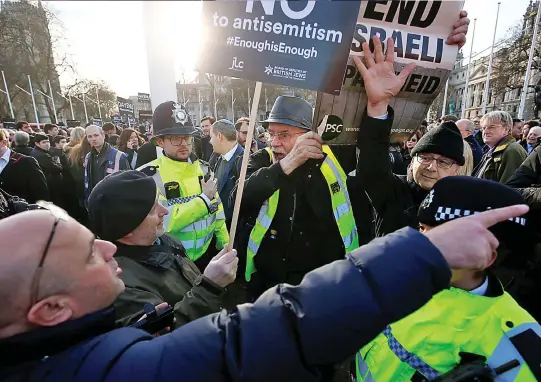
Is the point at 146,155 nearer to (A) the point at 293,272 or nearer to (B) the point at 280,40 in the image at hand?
(A) the point at 293,272

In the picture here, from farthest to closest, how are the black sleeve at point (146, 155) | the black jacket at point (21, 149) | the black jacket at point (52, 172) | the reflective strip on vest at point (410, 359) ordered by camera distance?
the black jacket at point (52, 172), the black jacket at point (21, 149), the black sleeve at point (146, 155), the reflective strip on vest at point (410, 359)

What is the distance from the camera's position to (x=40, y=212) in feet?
2.88

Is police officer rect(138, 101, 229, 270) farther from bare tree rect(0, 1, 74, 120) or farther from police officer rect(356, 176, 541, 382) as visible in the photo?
bare tree rect(0, 1, 74, 120)

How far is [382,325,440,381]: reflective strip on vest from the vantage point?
1.25m

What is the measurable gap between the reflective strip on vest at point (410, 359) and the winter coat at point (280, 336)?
2.37ft

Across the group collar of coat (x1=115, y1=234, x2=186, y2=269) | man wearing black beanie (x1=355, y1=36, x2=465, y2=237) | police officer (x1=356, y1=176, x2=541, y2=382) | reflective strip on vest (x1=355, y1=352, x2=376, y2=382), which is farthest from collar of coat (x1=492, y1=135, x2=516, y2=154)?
collar of coat (x1=115, y1=234, x2=186, y2=269)

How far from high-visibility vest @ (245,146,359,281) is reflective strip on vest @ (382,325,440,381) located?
34.3 inches

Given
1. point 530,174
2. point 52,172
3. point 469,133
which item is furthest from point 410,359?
point 52,172

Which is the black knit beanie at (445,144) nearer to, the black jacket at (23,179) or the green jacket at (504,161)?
the green jacket at (504,161)

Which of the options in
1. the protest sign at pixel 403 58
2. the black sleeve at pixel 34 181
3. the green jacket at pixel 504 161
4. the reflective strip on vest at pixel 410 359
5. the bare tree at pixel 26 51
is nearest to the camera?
the reflective strip on vest at pixel 410 359

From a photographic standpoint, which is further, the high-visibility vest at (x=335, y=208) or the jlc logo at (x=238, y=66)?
the high-visibility vest at (x=335, y=208)

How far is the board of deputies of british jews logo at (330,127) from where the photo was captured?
1.78m

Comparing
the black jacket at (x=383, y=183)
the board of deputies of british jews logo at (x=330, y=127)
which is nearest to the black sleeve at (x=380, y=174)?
the black jacket at (x=383, y=183)

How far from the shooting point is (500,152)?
435 cm
